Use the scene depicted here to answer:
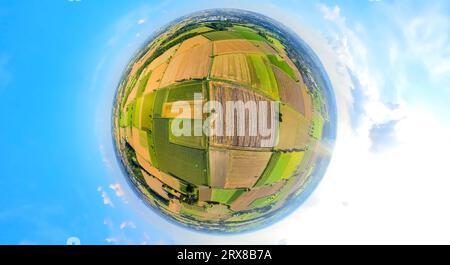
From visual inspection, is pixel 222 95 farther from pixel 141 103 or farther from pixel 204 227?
pixel 204 227

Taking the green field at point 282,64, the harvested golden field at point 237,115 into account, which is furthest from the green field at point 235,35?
the harvested golden field at point 237,115

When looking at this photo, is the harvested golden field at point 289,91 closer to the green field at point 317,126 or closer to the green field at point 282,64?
the green field at point 282,64

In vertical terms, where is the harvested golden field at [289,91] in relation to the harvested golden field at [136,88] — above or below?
below

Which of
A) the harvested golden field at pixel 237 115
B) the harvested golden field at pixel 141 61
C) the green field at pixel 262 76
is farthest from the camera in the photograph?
the harvested golden field at pixel 141 61

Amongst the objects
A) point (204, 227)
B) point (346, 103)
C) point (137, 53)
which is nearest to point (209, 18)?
point (137, 53)

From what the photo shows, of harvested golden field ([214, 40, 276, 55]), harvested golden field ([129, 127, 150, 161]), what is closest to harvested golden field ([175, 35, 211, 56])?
harvested golden field ([214, 40, 276, 55])

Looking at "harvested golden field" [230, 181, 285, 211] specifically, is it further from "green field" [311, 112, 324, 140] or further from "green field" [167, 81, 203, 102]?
"green field" [167, 81, 203, 102]

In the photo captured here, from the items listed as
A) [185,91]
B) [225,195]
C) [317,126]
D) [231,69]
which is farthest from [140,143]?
[317,126]
